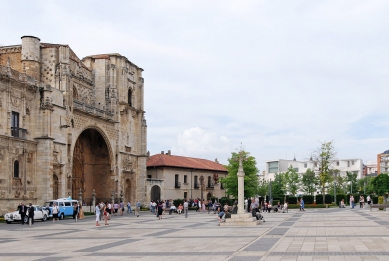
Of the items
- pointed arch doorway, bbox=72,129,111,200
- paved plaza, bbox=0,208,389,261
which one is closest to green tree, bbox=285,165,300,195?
pointed arch doorway, bbox=72,129,111,200

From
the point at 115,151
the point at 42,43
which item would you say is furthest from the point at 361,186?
the point at 42,43

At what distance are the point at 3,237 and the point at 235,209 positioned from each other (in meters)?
14.6

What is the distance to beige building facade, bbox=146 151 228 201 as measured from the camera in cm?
7069

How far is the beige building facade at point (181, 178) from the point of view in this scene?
232ft

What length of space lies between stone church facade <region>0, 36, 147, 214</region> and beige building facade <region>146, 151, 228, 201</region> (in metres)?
6.57

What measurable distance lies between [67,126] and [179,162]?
3531 centimetres

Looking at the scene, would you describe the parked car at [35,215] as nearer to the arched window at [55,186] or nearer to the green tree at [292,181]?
the arched window at [55,186]

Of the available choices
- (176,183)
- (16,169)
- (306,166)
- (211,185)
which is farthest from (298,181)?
(16,169)

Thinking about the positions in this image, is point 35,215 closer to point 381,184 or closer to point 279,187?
point 279,187

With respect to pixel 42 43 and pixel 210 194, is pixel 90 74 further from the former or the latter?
pixel 210 194

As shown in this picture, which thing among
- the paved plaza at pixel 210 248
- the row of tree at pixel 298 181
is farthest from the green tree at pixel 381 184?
the paved plaza at pixel 210 248

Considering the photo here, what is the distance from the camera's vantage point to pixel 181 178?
3093 inches

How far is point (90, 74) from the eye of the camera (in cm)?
5766

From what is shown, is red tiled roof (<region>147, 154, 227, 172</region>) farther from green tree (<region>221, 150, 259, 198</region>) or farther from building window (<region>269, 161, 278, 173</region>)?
building window (<region>269, 161, 278, 173</region>)
